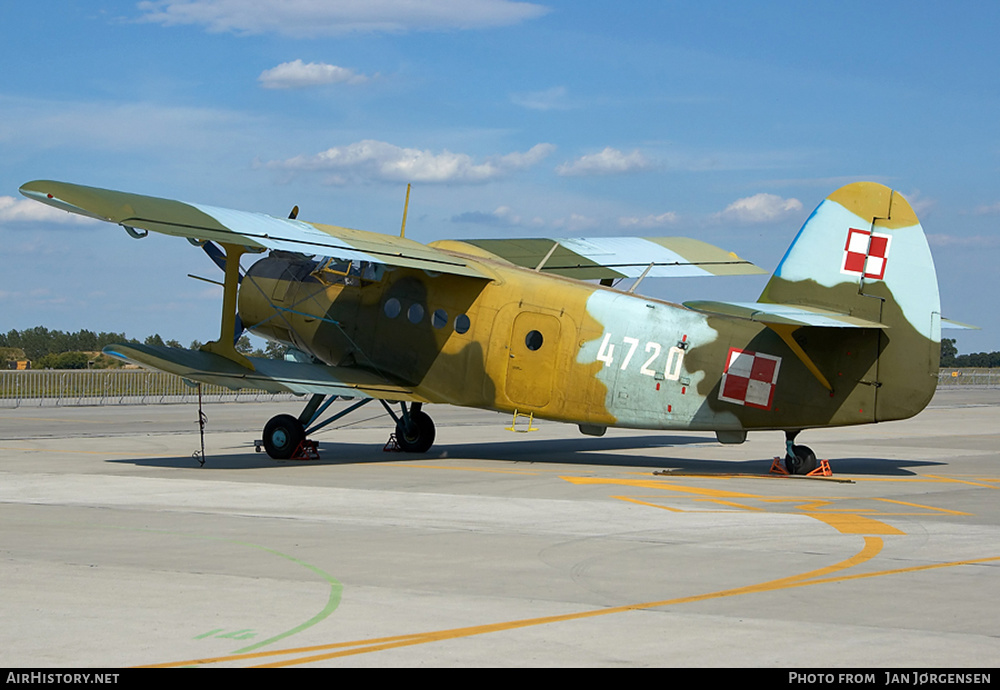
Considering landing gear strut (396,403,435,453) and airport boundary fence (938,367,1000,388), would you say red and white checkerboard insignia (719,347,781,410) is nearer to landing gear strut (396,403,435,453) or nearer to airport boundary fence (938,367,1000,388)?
landing gear strut (396,403,435,453)

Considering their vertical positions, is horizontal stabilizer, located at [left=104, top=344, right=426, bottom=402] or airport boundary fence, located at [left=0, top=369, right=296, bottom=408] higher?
horizontal stabilizer, located at [left=104, top=344, right=426, bottom=402]

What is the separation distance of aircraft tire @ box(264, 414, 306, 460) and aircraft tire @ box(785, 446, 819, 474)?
27.5ft

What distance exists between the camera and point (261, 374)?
18.3 metres

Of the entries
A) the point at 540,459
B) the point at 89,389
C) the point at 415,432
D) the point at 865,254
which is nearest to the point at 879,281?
the point at 865,254

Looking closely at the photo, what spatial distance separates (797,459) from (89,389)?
35.7 meters

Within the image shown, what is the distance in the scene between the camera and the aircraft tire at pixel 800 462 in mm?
17422

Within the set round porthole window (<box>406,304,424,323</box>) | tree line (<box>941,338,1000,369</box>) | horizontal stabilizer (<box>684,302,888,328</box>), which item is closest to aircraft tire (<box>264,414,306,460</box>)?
round porthole window (<box>406,304,424,323</box>)

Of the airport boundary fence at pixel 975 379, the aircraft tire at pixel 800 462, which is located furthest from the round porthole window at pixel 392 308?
the airport boundary fence at pixel 975 379

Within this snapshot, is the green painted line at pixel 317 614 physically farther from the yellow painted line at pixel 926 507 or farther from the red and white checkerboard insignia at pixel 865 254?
the red and white checkerboard insignia at pixel 865 254

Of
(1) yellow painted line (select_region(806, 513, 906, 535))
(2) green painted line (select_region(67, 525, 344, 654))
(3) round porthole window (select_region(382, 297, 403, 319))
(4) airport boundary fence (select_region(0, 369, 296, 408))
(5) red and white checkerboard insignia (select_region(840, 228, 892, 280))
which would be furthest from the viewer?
(4) airport boundary fence (select_region(0, 369, 296, 408))

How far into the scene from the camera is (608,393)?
1770 cm

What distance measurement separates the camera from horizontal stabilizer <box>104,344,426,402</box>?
18.0 metres

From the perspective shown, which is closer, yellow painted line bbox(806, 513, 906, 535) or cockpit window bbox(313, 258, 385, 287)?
yellow painted line bbox(806, 513, 906, 535)

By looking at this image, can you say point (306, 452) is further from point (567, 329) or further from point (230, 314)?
point (567, 329)
